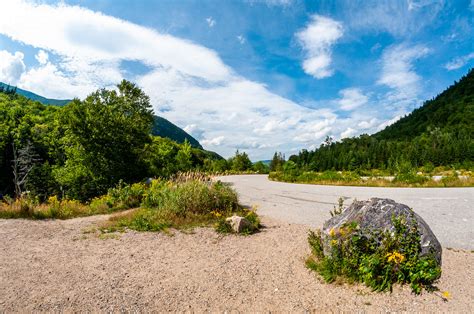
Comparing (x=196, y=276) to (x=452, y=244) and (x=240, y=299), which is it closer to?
(x=240, y=299)

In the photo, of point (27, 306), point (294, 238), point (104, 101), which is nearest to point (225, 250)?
point (294, 238)

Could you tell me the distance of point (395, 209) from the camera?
4.02 meters

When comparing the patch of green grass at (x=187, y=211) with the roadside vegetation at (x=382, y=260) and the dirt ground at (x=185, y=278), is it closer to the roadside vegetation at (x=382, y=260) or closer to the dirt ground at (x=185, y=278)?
the dirt ground at (x=185, y=278)

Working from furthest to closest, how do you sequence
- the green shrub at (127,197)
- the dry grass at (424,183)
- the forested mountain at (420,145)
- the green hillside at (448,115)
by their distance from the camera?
the green hillside at (448,115) < the forested mountain at (420,145) < the dry grass at (424,183) < the green shrub at (127,197)

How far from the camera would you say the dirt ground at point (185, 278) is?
3328mm

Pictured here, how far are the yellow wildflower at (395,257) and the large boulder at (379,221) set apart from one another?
1.17 feet

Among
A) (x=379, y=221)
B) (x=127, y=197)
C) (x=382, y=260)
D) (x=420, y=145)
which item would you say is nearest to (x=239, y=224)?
(x=379, y=221)

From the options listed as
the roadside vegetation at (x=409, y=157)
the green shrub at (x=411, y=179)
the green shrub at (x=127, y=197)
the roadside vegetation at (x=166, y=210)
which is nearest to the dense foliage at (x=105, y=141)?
the green shrub at (x=127, y=197)

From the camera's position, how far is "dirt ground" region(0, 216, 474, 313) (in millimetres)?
3328

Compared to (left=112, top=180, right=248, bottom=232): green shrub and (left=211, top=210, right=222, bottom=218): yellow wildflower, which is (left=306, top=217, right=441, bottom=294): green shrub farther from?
(left=211, top=210, right=222, bottom=218): yellow wildflower

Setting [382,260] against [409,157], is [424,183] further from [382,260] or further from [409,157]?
[409,157]

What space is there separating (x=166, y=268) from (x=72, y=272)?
1488 mm

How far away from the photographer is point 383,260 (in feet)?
11.9

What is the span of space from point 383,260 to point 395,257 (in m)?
0.16
